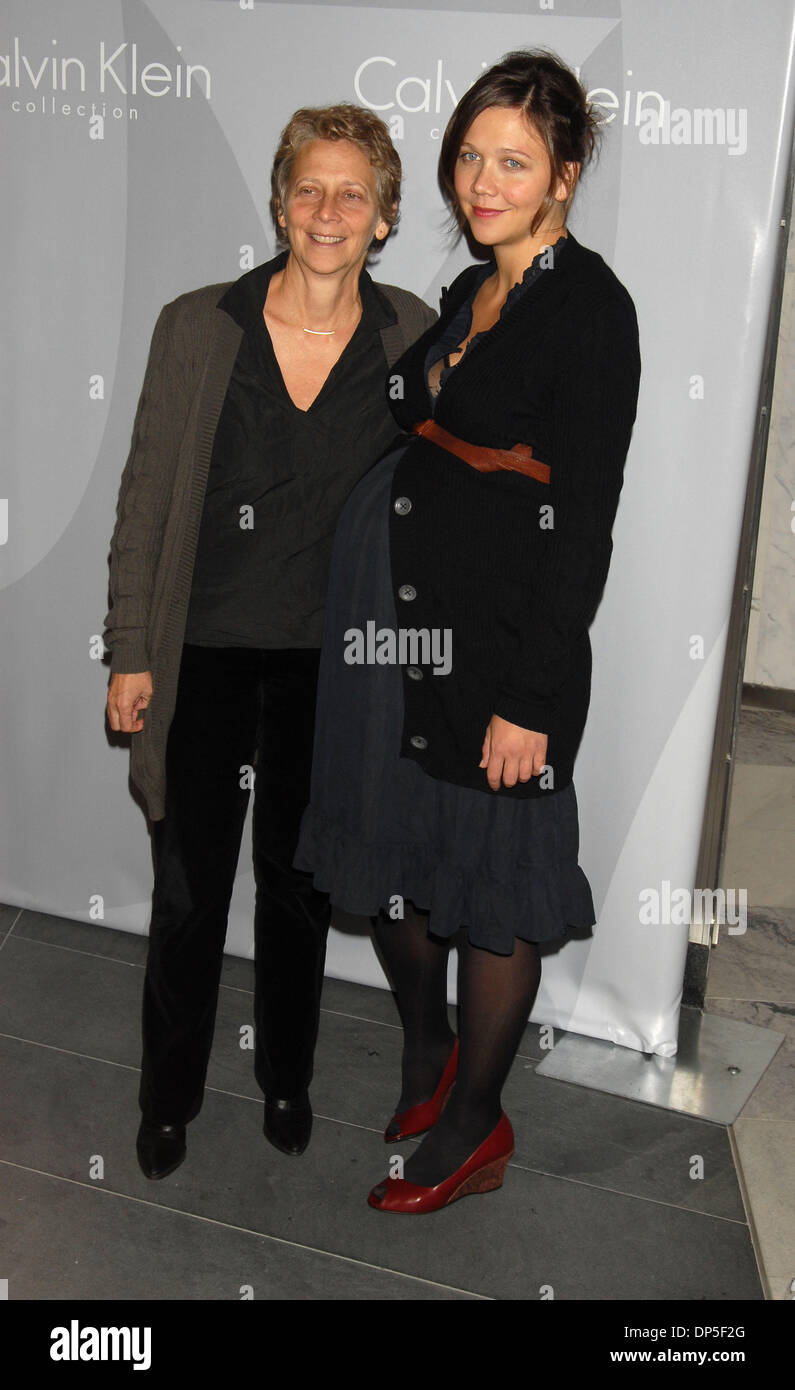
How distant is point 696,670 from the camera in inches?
99.4

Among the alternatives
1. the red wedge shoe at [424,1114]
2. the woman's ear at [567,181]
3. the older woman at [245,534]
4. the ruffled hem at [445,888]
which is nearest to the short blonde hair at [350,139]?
the older woman at [245,534]

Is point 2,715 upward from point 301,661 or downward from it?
downward

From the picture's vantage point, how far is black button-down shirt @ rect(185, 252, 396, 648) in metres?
2.01

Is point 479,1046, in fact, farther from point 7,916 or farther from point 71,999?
point 7,916

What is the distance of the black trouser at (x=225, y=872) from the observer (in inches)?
82.6

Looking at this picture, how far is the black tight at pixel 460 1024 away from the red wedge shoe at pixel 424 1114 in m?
0.02

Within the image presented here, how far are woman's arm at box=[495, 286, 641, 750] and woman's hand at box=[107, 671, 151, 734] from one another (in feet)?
2.02

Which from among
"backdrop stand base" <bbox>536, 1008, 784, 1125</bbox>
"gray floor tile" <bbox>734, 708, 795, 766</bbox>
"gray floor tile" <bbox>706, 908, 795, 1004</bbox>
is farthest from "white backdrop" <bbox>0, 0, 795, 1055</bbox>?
"gray floor tile" <bbox>734, 708, 795, 766</bbox>

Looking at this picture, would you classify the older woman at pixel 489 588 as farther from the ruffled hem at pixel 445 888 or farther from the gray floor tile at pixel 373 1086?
the gray floor tile at pixel 373 1086

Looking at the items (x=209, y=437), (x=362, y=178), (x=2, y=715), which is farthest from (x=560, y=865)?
(x=2, y=715)

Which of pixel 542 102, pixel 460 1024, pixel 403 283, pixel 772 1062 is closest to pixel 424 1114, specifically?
pixel 460 1024

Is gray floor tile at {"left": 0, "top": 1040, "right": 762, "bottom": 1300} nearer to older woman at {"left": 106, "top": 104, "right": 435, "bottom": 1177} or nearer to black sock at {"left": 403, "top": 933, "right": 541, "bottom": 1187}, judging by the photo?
black sock at {"left": 403, "top": 933, "right": 541, "bottom": 1187}
